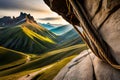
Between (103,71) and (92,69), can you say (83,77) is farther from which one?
(103,71)

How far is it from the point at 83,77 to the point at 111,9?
24.4ft

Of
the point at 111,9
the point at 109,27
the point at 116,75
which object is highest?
the point at 111,9

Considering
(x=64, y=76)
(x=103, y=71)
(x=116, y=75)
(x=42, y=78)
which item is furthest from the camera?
(x=42, y=78)

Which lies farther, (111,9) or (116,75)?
(116,75)

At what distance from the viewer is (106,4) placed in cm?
1228

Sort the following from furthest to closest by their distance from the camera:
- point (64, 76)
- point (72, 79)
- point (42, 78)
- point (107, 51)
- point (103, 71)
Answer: point (42, 78), point (64, 76), point (72, 79), point (103, 71), point (107, 51)

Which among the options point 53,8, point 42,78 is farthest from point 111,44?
point 42,78

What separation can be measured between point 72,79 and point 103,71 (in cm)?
415

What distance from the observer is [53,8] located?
17938 mm

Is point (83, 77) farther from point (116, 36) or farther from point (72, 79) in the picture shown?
point (116, 36)

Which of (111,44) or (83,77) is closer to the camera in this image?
(111,44)

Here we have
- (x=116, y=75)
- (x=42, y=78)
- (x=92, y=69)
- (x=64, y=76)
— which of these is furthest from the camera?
(x=42, y=78)

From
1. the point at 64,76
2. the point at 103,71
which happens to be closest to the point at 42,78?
the point at 64,76

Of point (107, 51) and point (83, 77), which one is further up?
point (107, 51)
